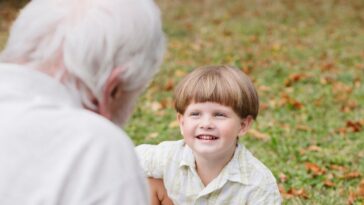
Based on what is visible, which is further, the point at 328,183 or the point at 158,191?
the point at 328,183

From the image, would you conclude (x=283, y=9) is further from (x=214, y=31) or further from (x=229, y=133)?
(x=229, y=133)

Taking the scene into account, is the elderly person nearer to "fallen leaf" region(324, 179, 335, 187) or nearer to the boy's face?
the boy's face

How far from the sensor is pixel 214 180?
12.0ft

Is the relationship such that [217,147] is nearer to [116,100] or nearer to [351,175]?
[116,100]

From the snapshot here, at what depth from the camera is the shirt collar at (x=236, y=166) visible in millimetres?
3615

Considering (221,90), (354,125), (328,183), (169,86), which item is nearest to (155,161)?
(221,90)

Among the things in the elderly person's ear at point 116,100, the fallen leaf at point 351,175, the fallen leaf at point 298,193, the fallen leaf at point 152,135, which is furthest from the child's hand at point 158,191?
the fallen leaf at point 152,135

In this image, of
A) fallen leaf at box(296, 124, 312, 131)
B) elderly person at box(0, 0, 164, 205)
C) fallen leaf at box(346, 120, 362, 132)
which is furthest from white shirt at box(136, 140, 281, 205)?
fallen leaf at box(346, 120, 362, 132)

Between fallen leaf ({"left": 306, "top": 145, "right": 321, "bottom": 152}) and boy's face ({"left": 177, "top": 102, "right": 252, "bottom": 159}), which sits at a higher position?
boy's face ({"left": 177, "top": 102, "right": 252, "bottom": 159})

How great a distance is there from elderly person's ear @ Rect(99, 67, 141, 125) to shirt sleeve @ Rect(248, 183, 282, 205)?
4.91ft

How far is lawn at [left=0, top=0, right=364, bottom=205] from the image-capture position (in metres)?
5.51

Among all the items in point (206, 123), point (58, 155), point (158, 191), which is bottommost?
point (158, 191)

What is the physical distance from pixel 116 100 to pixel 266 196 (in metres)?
1.63

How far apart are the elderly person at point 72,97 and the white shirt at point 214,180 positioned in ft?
5.44
